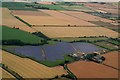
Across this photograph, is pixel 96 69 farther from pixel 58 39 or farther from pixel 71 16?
pixel 71 16

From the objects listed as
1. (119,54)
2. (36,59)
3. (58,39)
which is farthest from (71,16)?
(36,59)

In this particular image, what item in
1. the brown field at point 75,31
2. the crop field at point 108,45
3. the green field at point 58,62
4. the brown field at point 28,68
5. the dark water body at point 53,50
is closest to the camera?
the brown field at point 28,68

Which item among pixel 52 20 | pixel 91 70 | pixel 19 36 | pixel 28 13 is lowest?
pixel 91 70

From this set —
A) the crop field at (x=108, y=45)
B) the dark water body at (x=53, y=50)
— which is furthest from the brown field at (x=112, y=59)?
the crop field at (x=108, y=45)

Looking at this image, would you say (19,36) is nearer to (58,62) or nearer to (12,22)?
(12,22)

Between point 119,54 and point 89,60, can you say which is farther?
point 119,54

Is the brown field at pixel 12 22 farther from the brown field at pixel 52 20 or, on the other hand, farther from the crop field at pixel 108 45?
the crop field at pixel 108 45

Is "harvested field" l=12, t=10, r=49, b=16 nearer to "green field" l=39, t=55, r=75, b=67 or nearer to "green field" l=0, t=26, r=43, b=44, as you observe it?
"green field" l=0, t=26, r=43, b=44

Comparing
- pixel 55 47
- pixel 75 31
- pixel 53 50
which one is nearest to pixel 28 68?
pixel 53 50
